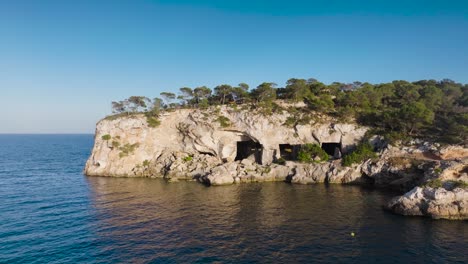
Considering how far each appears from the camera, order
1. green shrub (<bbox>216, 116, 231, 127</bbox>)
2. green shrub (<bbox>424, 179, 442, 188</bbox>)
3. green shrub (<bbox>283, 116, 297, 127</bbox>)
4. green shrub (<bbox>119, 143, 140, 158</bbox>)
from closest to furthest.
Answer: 1. green shrub (<bbox>424, 179, 442, 188</bbox>)
2. green shrub (<bbox>283, 116, 297, 127</bbox>)
3. green shrub (<bbox>216, 116, 231, 127</bbox>)
4. green shrub (<bbox>119, 143, 140, 158</bbox>)

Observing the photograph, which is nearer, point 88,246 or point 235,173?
point 88,246

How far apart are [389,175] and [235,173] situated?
28178 mm

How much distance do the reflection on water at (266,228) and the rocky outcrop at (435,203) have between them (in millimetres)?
1449

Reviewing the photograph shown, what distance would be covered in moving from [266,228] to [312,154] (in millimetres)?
28757

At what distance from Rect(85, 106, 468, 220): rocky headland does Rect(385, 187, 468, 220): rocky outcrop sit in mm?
11880

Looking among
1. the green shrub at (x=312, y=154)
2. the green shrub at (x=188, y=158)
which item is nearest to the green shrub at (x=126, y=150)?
the green shrub at (x=188, y=158)

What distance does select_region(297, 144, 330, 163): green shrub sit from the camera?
172 feet

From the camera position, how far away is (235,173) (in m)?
52.3

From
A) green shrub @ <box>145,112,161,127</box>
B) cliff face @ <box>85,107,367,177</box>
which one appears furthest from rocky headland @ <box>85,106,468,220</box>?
green shrub @ <box>145,112,161,127</box>

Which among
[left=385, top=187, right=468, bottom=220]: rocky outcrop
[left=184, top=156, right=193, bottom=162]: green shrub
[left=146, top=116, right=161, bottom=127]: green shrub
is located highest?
[left=146, top=116, right=161, bottom=127]: green shrub

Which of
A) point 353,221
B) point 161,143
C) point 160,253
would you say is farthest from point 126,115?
point 353,221

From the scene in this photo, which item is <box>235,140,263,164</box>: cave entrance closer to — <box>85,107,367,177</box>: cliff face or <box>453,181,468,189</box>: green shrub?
<box>85,107,367,177</box>: cliff face

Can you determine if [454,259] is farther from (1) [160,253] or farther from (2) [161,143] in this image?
(2) [161,143]

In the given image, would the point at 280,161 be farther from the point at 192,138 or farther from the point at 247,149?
the point at 192,138
